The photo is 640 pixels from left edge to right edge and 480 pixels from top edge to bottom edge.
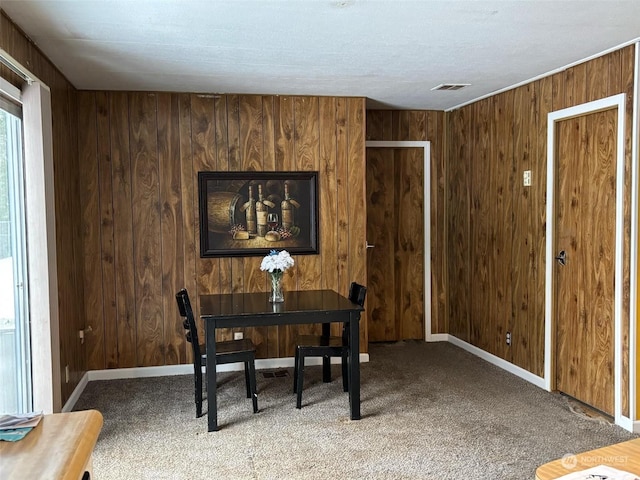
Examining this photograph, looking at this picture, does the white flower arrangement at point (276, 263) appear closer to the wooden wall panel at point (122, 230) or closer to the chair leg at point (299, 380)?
the chair leg at point (299, 380)

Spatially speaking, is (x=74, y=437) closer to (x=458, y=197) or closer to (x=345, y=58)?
(x=345, y=58)

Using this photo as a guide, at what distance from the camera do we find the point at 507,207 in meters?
4.72

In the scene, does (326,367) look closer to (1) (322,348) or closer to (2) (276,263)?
(1) (322,348)

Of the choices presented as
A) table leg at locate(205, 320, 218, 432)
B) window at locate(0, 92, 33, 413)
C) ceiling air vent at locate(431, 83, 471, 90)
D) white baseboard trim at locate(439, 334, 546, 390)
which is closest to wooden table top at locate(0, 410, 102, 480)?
window at locate(0, 92, 33, 413)

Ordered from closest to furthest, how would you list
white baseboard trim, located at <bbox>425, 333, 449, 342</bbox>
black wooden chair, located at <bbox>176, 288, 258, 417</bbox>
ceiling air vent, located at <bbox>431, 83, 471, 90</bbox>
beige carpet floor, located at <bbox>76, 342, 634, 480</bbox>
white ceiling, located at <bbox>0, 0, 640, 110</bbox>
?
white ceiling, located at <bbox>0, 0, 640, 110</bbox>, beige carpet floor, located at <bbox>76, 342, 634, 480</bbox>, black wooden chair, located at <bbox>176, 288, 258, 417</bbox>, ceiling air vent, located at <bbox>431, 83, 471, 90</bbox>, white baseboard trim, located at <bbox>425, 333, 449, 342</bbox>

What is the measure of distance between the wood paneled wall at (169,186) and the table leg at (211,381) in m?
1.28

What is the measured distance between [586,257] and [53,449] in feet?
11.5

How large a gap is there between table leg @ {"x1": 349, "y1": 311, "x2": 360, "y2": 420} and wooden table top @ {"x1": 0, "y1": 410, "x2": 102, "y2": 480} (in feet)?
7.17

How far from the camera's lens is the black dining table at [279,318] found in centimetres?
353

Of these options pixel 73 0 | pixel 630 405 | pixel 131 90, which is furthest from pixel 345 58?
pixel 630 405

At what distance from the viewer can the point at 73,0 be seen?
8.41ft

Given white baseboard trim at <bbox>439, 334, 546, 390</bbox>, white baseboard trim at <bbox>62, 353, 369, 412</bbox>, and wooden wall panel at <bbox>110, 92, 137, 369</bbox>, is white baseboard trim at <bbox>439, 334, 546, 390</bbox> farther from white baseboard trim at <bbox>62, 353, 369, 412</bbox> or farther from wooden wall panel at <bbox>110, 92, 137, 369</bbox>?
wooden wall panel at <bbox>110, 92, 137, 369</bbox>

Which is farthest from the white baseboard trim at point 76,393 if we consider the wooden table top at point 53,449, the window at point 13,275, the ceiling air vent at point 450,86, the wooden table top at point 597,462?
the ceiling air vent at point 450,86

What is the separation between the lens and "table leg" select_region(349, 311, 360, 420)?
11.9 ft
